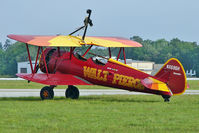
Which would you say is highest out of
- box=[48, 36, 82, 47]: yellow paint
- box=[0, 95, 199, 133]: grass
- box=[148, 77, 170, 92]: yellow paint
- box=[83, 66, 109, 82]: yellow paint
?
box=[48, 36, 82, 47]: yellow paint

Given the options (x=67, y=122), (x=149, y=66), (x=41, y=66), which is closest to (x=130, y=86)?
(x=41, y=66)

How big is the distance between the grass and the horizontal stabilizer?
3.03ft

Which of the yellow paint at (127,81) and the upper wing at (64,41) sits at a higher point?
the upper wing at (64,41)

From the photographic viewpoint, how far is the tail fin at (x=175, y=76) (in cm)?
1789

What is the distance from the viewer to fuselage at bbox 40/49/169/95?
18.7 meters

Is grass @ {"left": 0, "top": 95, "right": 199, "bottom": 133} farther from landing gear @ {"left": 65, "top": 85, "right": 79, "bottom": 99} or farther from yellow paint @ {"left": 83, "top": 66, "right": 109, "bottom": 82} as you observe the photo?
landing gear @ {"left": 65, "top": 85, "right": 79, "bottom": 99}

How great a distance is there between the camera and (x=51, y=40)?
65.9 feet

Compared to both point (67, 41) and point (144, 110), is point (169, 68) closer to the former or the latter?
point (144, 110)

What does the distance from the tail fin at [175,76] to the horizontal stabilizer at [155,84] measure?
0.19 metres

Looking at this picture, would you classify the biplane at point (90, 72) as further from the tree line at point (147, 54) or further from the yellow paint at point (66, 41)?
the tree line at point (147, 54)

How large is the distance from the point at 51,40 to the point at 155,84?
5160 mm

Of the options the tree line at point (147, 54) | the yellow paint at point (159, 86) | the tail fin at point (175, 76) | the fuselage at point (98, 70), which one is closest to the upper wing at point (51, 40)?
the fuselage at point (98, 70)

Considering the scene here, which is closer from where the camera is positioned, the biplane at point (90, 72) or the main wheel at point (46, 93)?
the biplane at point (90, 72)

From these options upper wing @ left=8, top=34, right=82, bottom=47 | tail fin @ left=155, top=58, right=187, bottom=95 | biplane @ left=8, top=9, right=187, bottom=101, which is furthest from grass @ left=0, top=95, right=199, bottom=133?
upper wing @ left=8, top=34, right=82, bottom=47
